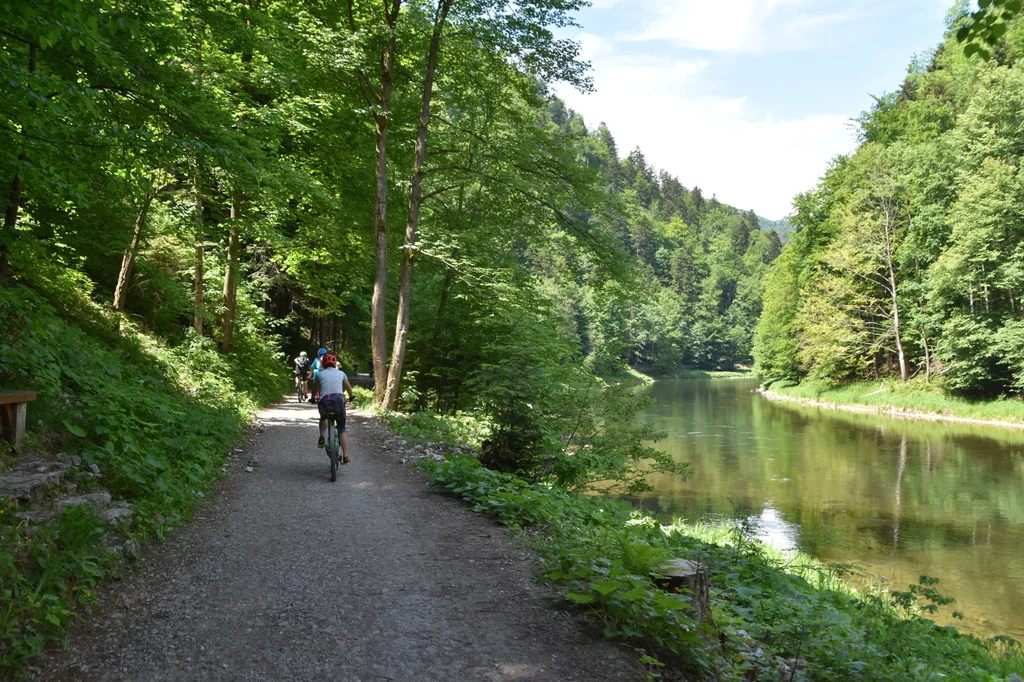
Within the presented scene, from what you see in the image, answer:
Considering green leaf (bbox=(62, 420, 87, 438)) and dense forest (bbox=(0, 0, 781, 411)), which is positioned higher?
dense forest (bbox=(0, 0, 781, 411))

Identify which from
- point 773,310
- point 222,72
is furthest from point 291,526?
point 773,310

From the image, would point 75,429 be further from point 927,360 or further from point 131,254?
point 927,360

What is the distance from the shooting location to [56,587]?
408cm

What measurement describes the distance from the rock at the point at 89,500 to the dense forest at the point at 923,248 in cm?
2840

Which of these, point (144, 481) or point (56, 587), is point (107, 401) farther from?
point (56, 587)

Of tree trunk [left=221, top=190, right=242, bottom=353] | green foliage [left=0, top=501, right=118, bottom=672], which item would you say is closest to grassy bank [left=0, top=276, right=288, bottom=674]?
green foliage [left=0, top=501, right=118, bottom=672]

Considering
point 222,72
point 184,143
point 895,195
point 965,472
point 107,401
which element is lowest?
point 965,472

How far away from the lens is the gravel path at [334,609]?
146 inches

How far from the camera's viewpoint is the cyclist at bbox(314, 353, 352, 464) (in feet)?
30.0

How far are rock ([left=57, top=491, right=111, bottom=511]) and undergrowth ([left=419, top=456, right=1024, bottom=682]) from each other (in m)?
3.36

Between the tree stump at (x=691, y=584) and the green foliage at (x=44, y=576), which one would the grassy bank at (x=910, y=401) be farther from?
the green foliage at (x=44, y=576)

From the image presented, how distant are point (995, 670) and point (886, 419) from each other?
30756 mm

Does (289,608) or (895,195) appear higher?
(895,195)

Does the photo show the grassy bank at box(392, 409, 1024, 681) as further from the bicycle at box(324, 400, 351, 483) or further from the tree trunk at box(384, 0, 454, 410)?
the tree trunk at box(384, 0, 454, 410)
